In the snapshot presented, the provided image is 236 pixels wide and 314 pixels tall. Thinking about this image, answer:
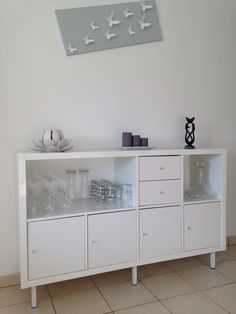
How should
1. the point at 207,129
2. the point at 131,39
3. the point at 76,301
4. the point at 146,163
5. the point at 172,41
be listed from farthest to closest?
the point at 207,129 < the point at 172,41 < the point at 131,39 < the point at 146,163 < the point at 76,301

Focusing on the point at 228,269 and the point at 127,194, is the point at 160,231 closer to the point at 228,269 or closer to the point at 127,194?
the point at 127,194

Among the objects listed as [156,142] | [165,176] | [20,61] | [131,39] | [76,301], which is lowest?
[76,301]

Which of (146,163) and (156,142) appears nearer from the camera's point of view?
(146,163)

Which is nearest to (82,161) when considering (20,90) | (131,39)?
(20,90)

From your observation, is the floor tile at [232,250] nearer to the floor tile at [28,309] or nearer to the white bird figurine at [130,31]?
the floor tile at [28,309]

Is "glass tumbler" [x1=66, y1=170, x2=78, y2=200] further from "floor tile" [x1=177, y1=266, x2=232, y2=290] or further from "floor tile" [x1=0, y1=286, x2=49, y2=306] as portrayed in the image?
"floor tile" [x1=177, y1=266, x2=232, y2=290]

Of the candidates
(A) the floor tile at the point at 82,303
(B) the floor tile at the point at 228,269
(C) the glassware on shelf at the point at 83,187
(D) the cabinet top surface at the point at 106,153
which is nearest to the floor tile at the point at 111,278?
(A) the floor tile at the point at 82,303

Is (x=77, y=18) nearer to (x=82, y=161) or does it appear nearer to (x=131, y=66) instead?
(x=131, y=66)

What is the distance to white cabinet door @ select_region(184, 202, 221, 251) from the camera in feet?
7.33

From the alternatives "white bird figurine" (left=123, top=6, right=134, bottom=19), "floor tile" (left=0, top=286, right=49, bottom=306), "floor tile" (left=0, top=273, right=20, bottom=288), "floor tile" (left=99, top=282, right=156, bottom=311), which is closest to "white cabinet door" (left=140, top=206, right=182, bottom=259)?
"floor tile" (left=99, top=282, right=156, bottom=311)

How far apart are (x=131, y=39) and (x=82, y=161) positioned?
0.99 m

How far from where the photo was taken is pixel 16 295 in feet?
6.63

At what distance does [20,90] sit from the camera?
212 centimetres

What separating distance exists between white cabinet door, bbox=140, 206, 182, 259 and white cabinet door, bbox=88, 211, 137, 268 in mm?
67
